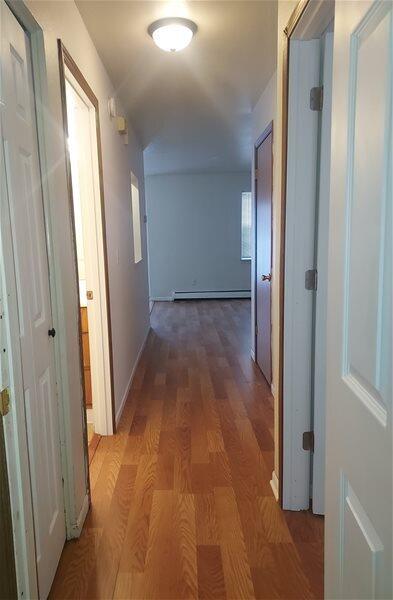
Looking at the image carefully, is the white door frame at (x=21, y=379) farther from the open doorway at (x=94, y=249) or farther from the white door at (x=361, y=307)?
the white door at (x=361, y=307)

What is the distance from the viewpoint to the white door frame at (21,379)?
1149mm

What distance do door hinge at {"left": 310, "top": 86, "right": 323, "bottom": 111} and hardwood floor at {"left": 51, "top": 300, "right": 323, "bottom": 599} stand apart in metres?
1.85

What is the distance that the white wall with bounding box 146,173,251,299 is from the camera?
320 inches

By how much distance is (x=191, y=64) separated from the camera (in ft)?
9.30

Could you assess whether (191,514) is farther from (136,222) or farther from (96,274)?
(136,222)

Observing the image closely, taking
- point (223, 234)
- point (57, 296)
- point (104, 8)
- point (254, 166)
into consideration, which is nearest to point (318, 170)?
point (57, 296)

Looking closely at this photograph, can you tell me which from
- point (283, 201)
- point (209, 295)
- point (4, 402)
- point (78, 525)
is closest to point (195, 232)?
point (209, 295)

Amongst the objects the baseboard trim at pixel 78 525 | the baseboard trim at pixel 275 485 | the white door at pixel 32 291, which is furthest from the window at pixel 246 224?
the white door at pixel 32 291

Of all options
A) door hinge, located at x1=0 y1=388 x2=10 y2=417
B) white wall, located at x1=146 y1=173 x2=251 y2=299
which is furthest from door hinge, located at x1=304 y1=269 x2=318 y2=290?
white wall, located at x1=146 y1=173 x2=251 y2=299

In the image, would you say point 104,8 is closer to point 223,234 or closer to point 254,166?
point 254,166

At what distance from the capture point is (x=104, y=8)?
2.12m

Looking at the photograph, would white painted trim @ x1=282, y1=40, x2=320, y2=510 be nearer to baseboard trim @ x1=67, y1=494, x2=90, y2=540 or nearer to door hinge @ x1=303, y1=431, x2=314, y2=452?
door hinge @ x1=303, y1=431, x2=314, y2=452

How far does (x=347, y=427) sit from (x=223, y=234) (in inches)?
298

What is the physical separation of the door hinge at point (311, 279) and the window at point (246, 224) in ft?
21.7
